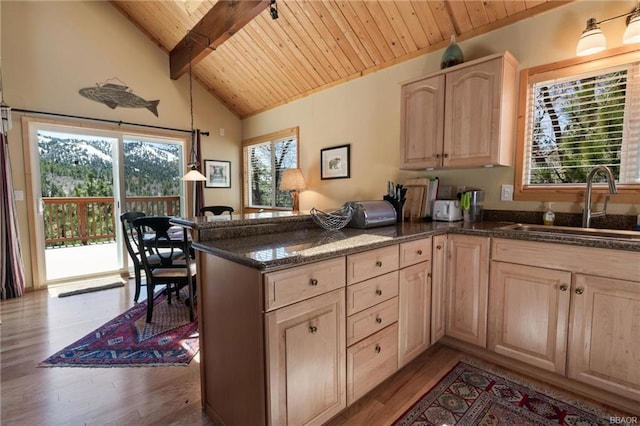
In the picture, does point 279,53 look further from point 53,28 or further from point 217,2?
point 53,28

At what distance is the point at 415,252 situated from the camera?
1860mm

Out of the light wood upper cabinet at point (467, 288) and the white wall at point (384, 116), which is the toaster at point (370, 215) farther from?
the white wall at point (384, 116)

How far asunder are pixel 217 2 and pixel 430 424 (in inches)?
162

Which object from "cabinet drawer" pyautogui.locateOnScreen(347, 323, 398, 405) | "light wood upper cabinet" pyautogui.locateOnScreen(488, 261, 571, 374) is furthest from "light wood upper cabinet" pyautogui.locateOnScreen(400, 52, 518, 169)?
"cabinet drawer" pyautogui.locateOnScreen(347, 323, 398, 405)

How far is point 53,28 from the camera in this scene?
3.59 meters

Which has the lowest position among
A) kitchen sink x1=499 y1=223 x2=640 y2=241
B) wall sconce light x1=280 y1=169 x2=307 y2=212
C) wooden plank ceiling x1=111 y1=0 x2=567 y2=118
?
kitchen sink x1=499 y1=223 x2=640 y2=241

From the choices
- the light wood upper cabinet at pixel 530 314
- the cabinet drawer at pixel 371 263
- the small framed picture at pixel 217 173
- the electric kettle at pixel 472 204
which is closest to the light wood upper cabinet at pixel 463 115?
the electric kettle at pixel 472 204

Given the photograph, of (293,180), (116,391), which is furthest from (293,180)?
(116,391)

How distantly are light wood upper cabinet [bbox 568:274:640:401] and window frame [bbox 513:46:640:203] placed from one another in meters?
0.73

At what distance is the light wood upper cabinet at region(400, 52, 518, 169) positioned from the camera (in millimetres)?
2100

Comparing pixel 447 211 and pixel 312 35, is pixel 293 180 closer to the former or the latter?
pixel 312 35

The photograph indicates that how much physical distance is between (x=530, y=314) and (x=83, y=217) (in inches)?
208

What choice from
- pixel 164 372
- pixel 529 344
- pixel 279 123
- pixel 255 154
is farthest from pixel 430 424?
pixel 255 154

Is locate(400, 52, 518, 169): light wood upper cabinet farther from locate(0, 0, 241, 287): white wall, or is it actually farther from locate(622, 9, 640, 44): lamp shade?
locate(0, 0, 241, 287): white wall
